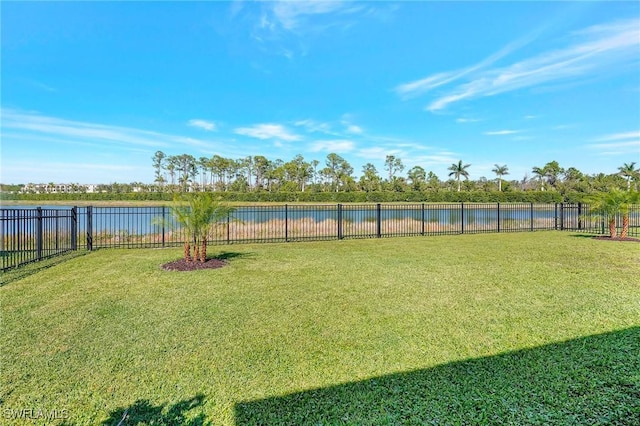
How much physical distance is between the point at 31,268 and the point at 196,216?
339cm

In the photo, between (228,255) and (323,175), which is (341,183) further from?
(228,255)

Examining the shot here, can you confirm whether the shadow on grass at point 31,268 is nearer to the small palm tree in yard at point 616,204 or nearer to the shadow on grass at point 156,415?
the shadow on grass at point 156,415

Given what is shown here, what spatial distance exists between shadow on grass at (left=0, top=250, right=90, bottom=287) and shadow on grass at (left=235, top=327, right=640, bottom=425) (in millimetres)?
5916

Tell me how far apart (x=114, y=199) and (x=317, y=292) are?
4671 centimetres

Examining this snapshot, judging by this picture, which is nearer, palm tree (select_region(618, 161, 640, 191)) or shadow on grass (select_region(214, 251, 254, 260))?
shadow on grass (select_region(214, 251, 254, 260))

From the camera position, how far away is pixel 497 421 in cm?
211

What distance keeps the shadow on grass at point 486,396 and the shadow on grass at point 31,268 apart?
233 inches

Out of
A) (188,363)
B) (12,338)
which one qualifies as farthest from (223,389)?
(12,338)

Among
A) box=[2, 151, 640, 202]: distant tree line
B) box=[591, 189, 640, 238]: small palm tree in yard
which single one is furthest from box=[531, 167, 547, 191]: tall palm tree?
box=[591, 189, 640, 238]: small palm tree in yard

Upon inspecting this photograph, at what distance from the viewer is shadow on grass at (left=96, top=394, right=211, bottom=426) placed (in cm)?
212

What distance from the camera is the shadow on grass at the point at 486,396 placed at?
7.05 ft

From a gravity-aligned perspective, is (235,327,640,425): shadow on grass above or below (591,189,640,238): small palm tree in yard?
below

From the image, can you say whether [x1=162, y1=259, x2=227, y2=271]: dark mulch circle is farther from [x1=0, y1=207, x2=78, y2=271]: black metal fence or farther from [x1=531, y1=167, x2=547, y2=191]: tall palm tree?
[x1=531, y1=167, x2=547, y2=191]: tall palm tree

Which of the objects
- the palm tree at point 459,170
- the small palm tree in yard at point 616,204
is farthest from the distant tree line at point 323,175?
the small palm tree in yard at point 616,204
